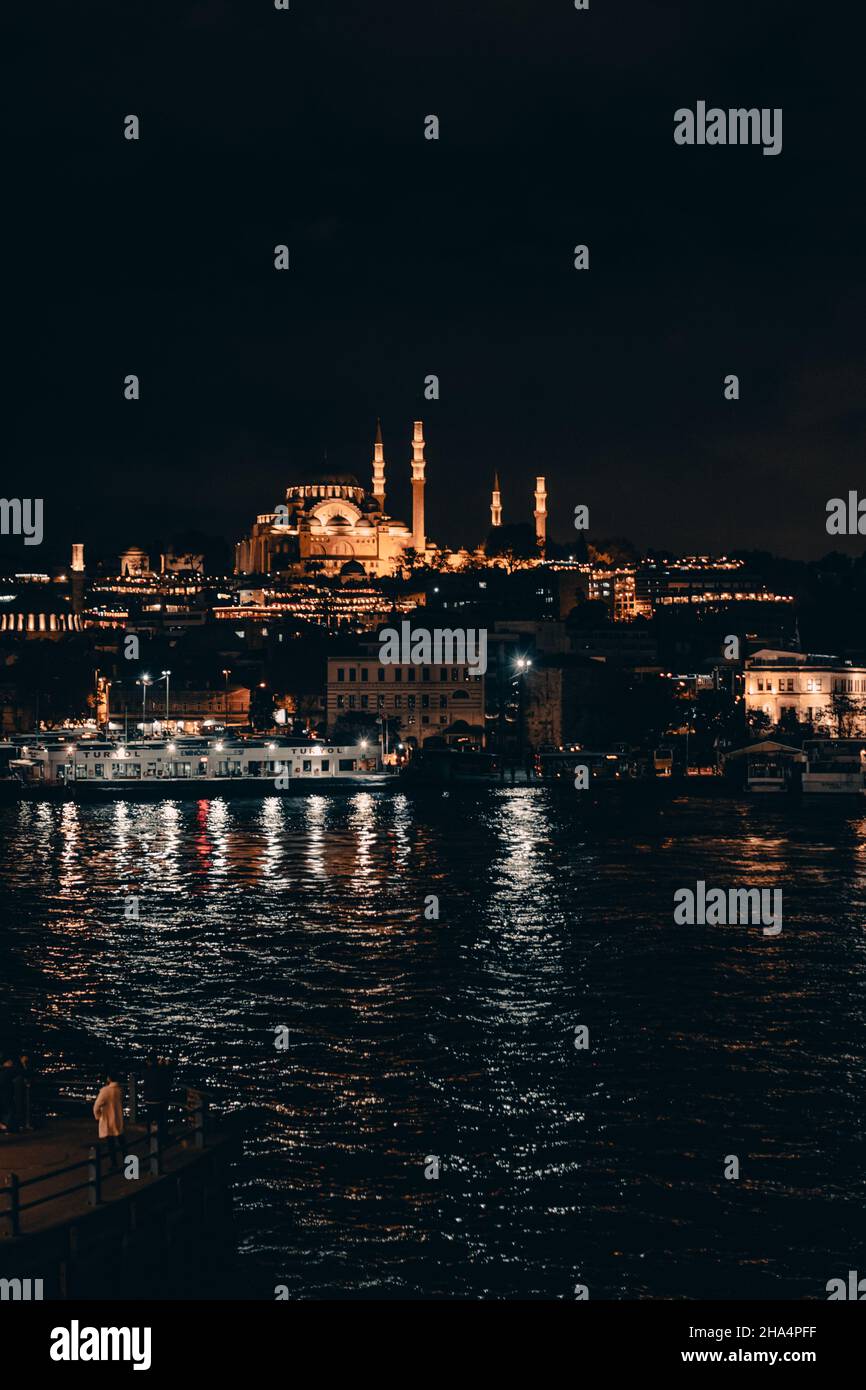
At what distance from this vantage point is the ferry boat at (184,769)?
80.6 meters

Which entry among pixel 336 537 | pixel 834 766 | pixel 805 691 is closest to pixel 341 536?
pixel 336 537

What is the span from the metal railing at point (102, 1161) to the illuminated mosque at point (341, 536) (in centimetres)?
16862

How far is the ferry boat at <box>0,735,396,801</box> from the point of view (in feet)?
264

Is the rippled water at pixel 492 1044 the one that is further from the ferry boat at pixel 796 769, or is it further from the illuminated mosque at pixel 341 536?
the illuminated mosque at pixel 341 536

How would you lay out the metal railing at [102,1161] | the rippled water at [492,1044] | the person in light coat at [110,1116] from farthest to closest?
the rippled water at [492,1044] → the person in light coat at [110,1116] → the metal railing at [102,1161]

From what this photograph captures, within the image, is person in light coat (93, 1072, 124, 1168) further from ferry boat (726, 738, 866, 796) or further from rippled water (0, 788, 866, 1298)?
ferry boat (726, 738, 866, 796)

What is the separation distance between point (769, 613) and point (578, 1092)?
131419 mm

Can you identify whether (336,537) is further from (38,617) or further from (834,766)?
(834,766)

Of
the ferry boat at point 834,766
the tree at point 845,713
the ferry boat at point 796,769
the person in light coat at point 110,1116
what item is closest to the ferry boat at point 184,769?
the ferry boat at point 796,769

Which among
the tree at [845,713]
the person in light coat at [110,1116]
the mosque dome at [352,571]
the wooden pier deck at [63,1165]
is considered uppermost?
the mosque dome at [352,571]

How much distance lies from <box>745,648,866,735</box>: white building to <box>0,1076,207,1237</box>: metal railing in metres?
98.2

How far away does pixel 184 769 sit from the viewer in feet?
273

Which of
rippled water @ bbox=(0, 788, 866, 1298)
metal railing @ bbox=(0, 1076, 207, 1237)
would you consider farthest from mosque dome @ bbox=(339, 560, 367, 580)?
metal railing @ bbox=(0, 1076, 207, 1237)
